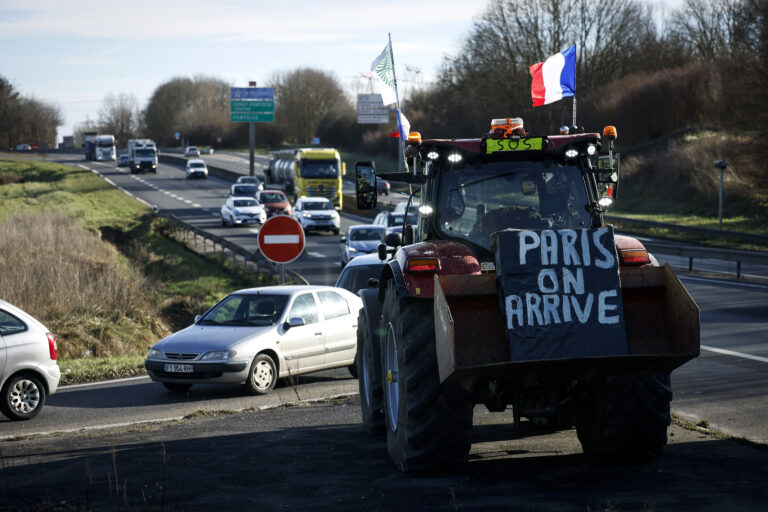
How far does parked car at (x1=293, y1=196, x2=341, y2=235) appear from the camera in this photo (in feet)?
155

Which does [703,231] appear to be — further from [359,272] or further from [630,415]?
[630,415]

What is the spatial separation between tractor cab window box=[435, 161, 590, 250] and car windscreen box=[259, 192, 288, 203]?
47630 mm

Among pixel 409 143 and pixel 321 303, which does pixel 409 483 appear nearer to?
pixel 409 143

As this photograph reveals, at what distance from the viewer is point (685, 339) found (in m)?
6.59

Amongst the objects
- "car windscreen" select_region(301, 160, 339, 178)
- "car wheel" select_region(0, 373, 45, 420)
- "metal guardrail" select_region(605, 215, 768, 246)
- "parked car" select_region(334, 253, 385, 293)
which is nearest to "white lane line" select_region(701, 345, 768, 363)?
"parked car" select_region(334, 253, 385, 293)

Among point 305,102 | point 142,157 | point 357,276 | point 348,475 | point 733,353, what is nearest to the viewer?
point 348,475

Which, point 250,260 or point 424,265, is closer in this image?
point 424,265

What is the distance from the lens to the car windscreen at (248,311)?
14805mm

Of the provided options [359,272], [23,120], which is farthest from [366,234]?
[23,120]

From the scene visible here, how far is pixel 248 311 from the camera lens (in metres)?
15.0

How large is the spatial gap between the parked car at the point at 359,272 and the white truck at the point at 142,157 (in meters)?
79.1

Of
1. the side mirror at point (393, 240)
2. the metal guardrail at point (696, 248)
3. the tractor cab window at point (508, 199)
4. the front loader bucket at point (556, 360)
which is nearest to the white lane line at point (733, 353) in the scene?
the side mirror at point (393, 240)

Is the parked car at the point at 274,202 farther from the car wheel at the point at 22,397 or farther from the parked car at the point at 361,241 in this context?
the car wheel at the point at 22,397

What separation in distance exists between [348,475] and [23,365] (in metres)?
6.11
